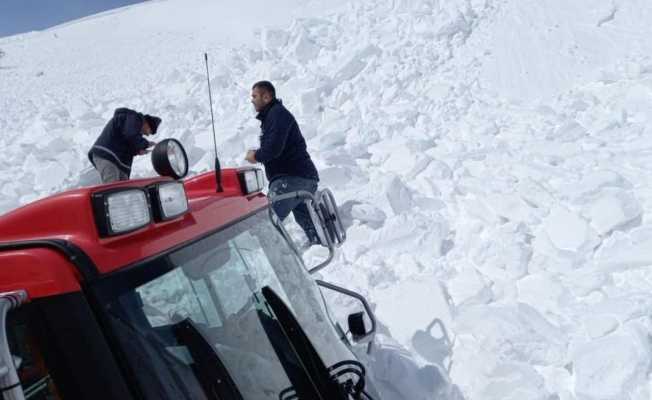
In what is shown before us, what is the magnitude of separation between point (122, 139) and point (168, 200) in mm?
3566

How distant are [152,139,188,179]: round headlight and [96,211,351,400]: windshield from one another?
0.89 ft

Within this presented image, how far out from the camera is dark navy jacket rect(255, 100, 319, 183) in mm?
4539

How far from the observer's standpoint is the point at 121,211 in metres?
1.39

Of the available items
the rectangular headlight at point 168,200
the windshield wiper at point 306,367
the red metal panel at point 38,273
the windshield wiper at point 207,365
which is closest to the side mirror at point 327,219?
the windshield wiper at point 306,367

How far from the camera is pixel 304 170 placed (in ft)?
15.9

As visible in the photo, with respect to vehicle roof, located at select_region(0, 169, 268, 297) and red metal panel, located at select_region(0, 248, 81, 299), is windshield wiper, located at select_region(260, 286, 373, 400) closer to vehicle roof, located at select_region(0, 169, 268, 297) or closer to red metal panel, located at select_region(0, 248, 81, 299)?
vehicle roof, located at select_region(0, 169, 268, 297)

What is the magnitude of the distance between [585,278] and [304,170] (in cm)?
240

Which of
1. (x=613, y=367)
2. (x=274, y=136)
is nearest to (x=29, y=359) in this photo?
(x=613, y=367)

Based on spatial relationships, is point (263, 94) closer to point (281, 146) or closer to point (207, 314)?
point (281, 146)

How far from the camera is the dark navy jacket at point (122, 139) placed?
15.6 ft

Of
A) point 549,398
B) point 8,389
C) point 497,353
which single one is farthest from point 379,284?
point 8,389

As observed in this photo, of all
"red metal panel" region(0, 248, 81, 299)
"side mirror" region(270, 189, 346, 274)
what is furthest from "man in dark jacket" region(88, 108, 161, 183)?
"red metal panel" region(0, 248, 81, 299)

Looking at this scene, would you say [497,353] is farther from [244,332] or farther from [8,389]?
[8,389]

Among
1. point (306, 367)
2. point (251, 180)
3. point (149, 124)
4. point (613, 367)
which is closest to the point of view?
point (306, 367)
